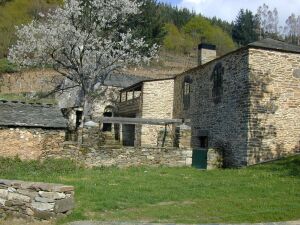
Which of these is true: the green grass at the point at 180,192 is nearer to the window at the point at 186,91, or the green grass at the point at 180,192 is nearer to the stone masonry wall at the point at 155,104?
the window at the point at 186,91

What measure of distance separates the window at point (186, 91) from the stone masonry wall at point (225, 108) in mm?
561

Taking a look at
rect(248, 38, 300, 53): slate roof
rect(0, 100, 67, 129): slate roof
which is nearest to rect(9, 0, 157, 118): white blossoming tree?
rect(0, 100, 67, 129): slate roof

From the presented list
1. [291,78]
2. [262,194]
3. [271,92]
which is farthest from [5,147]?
[291,78]

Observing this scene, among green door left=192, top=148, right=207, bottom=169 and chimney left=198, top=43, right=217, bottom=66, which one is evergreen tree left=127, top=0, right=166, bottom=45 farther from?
green door left=192, top=148, right=207, bottom=169

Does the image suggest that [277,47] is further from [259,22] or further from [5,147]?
[259,22]

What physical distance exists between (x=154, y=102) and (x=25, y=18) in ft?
108

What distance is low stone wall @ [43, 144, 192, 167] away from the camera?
18.6m

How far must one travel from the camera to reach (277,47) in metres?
20.3

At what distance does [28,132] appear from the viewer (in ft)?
59.6

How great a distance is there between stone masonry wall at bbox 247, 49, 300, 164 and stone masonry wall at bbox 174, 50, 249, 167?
41 cm

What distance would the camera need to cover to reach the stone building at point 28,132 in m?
17.8

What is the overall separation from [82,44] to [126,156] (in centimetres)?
1262

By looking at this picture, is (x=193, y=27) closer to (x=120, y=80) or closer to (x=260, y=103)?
(x=120, y=80)

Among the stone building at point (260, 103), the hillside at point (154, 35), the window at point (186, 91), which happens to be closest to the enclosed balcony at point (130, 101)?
the window at point (186, 91)
